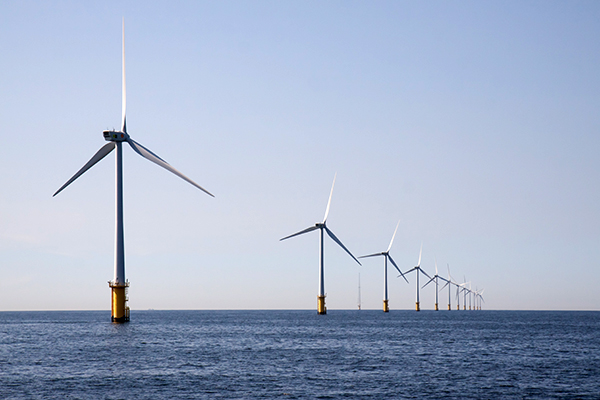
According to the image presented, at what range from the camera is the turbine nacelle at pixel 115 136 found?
374ft

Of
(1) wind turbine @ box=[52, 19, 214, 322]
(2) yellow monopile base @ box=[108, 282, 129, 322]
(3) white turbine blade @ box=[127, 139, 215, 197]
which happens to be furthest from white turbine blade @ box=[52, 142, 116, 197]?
(2) yellow monopile base @ box=[108, 282, 129, 322]

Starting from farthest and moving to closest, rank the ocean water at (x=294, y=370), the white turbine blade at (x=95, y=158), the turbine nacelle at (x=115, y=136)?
the turbine nacelle at (x=115, y=136), the white turbine blade at (x=95, y=158), the ocean water at (x=294, y=370)

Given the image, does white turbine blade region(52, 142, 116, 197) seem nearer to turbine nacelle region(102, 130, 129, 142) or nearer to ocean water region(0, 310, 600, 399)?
turbine nacelle region(102, 130, 129, 142)

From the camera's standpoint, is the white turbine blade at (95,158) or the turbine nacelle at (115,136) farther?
the turbine nacelle at (115,136)

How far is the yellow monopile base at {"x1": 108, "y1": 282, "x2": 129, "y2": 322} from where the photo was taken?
110m

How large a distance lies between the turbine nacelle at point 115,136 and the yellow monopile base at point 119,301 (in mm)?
25112

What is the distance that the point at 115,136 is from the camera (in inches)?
4493

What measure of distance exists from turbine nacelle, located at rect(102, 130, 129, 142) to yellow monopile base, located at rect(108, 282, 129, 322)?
25.1 m

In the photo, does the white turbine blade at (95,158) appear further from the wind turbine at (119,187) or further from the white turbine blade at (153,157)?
the white turbine blade at (153,157)

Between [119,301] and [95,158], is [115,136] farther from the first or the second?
[119,301]

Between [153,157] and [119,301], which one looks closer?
[153,157]

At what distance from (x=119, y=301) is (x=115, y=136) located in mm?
28859

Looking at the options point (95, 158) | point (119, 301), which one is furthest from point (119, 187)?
point (119, 301)

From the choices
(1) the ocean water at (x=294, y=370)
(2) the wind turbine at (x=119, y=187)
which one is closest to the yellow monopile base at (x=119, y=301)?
(2) the wind turbine at (x=119, y=187)
